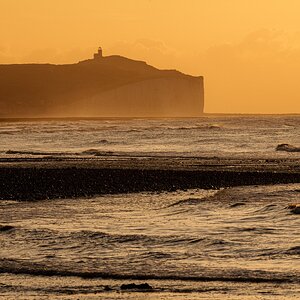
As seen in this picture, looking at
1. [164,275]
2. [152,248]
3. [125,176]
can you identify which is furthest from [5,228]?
[125,176]

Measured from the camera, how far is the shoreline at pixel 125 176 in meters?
30.6

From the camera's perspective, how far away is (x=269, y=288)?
14.8 metres

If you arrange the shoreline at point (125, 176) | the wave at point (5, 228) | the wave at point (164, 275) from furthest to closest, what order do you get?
1. the shoreline at point (125, 176)
2. the wave at point (5, 228)
3. the wave at point (164, 275)

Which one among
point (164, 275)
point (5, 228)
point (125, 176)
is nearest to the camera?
point (164, 275)

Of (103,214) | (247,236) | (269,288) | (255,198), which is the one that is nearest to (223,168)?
(255,198)

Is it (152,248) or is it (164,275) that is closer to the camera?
(164,275)

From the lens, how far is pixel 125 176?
35781mm

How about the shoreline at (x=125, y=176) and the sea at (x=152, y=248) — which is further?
the shoreline at (x=125, y=176)

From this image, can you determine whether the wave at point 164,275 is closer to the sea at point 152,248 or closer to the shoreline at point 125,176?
the sea at point 152,248

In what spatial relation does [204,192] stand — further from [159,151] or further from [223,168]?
[159,151]

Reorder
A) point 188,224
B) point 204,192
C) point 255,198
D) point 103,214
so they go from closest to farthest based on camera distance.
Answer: point 188,224, point 103,214, point 255,198, point 204,192

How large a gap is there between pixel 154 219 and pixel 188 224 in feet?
4.09

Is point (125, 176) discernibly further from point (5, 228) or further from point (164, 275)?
point (164, 275)

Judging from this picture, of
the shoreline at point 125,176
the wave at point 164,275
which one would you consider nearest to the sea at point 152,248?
the wave at point 164,275
